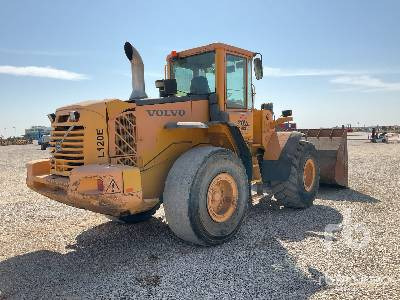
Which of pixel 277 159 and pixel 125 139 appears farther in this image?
pixel 277 159

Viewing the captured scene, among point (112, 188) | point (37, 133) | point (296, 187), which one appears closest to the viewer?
point (112, 188)

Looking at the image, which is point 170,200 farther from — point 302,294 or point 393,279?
point 393,279

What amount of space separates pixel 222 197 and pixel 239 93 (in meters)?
2.01

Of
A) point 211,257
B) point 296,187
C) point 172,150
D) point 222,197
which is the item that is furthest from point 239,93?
point 211,257

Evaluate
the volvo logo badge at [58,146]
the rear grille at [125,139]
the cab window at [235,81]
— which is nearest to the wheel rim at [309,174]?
the cab window at [235,81]

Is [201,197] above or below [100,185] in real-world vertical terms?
below

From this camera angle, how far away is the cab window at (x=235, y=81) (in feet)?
20.2

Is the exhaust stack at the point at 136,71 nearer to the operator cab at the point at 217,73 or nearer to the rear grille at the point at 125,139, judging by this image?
the operator cab at the point at 217,73

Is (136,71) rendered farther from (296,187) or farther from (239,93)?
(296,187)

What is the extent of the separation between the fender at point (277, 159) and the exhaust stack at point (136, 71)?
296 centimetres

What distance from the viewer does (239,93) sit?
643 centimetres

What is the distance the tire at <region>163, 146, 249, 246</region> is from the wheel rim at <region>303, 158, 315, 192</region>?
9.19 ft

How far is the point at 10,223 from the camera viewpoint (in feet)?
22.4

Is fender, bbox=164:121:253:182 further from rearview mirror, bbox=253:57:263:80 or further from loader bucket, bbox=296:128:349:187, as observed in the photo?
loader bucket, bbox=296:128:349:187
